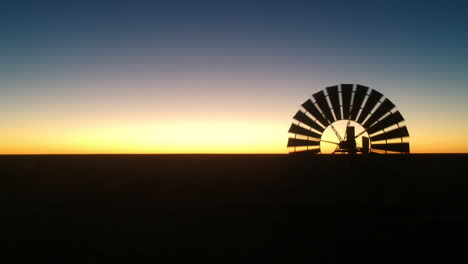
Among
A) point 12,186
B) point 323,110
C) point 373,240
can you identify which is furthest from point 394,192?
point 12,186

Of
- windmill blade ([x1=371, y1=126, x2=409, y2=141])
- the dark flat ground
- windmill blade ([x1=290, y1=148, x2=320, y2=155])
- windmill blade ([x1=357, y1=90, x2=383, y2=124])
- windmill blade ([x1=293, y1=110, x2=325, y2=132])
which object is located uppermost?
windmill blade ([x1=357, y1=90, x2=383, y2=124])

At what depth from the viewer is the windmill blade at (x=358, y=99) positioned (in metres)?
21.9

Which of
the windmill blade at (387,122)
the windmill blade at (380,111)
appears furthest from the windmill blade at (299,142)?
the windmill blade at (387,122)

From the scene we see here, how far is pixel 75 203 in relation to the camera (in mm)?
15422

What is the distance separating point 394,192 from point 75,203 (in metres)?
14.4

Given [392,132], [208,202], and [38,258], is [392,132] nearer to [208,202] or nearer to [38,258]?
[208,202]

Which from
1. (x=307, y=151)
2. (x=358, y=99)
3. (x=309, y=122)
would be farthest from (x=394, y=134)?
(x=307, y=151)

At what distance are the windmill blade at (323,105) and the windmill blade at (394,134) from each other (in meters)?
2.90

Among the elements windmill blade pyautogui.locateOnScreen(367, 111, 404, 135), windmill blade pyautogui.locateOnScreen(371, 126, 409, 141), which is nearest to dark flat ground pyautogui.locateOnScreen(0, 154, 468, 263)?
windmill blade pyautogui.locateOnScreen(371, 126, 409, 141)

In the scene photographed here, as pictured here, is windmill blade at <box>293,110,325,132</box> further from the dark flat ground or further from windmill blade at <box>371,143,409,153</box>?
the dark flat ground

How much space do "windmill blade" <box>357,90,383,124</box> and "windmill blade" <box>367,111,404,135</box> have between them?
2.70ft

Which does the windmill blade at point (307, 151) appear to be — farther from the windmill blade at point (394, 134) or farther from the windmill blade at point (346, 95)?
the windmill blade at point (394, 134)

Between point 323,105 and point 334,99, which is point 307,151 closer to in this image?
point 323,105

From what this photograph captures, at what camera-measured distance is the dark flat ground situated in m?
9.00
